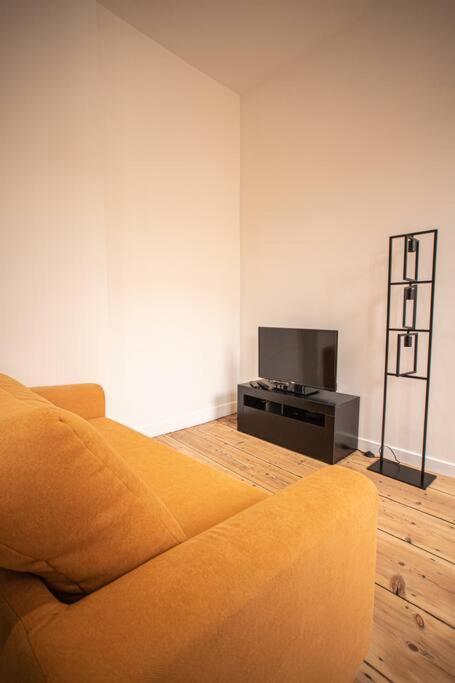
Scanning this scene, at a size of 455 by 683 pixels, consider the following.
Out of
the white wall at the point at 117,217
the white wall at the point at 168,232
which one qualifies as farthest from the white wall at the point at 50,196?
the white wall at the point at 168,232

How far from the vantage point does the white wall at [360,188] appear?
8.00ft

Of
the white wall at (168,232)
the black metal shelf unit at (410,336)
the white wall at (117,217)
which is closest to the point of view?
the white wall at (117,217)

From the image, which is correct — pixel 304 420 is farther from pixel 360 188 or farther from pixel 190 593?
pixel 190 593

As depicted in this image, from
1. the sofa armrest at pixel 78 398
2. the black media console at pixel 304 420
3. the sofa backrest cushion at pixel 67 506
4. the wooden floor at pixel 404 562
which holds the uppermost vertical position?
the sofa backrest cushion at pixel 67 506

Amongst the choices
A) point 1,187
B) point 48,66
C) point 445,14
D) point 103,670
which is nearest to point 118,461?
point 103,670

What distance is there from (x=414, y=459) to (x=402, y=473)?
9.0 inches

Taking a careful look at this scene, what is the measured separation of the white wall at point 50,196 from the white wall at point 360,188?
1749 millimetres

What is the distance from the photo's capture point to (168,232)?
3232mm

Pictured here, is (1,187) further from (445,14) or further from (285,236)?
(445,14)

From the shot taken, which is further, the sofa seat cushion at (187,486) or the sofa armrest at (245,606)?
the sofa seat cushion at (187,486)

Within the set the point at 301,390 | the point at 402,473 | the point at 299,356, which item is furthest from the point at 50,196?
the point at 402,473

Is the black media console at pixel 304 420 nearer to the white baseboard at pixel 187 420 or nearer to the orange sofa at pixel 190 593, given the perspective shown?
the white baseboard at pixel 187 420

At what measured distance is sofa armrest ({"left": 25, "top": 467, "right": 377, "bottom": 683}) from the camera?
0.52 m

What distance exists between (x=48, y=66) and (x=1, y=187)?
0.91 meters
